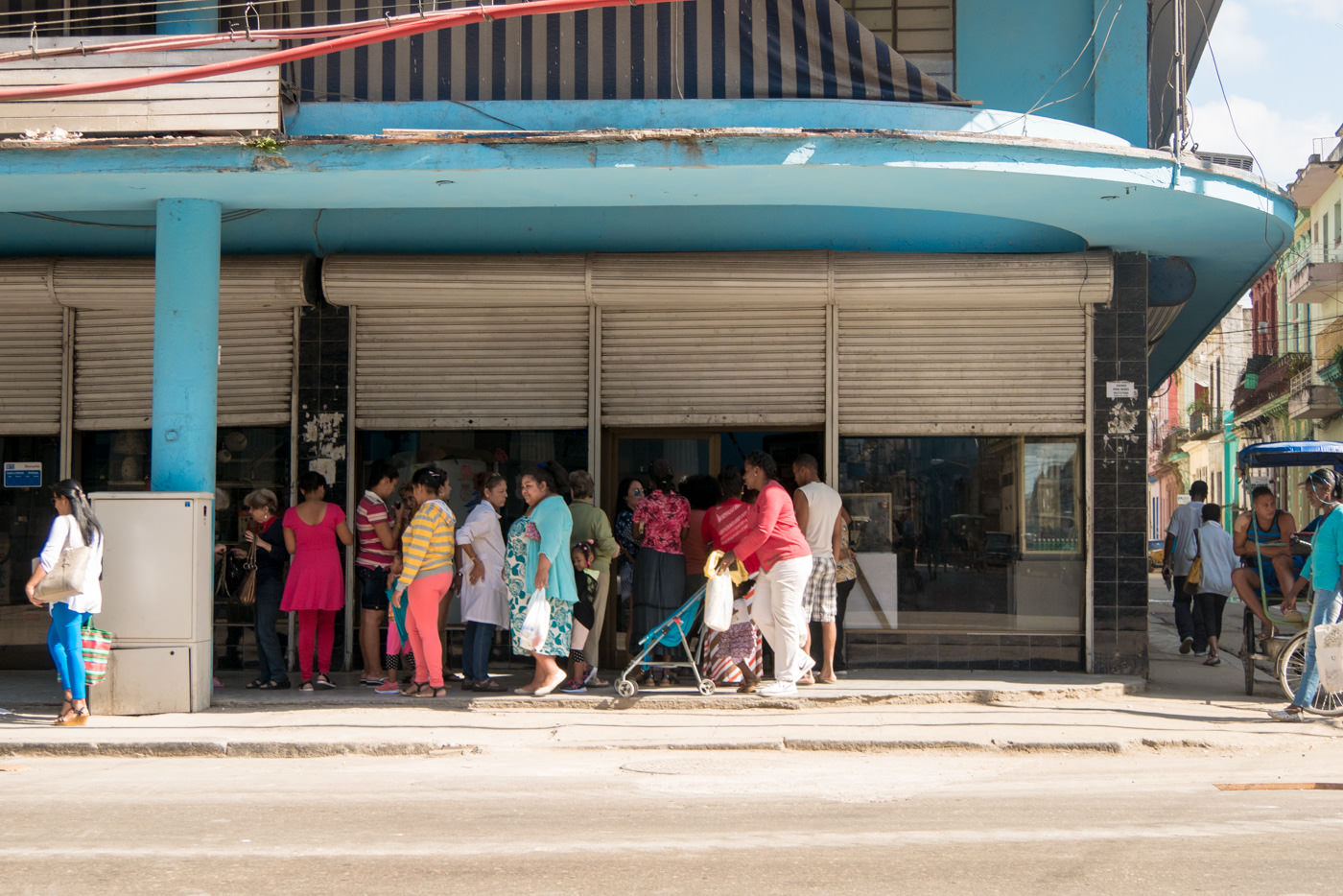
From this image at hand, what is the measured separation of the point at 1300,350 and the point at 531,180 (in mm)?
34240

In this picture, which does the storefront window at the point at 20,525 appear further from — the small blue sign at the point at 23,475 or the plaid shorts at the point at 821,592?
the plaid shorts at the point at 821,592

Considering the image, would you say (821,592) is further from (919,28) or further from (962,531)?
(919,28)

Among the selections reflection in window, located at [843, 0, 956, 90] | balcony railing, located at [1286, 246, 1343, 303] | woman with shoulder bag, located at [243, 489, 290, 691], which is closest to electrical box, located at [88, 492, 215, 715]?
woman with shoulder bag, located at [243, 489, 290, 691]

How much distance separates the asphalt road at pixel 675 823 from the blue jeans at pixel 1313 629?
40.0 inches

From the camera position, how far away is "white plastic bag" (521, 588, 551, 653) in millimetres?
9227

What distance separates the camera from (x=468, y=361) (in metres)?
11.4

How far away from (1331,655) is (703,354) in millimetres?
5353

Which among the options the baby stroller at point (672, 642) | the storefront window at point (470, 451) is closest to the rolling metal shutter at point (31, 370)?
the storefront window at point (470, 451)

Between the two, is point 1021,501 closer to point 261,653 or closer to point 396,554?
point 396,554

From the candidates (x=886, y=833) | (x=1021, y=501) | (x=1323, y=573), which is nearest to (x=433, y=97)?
(x=1021, y=501)

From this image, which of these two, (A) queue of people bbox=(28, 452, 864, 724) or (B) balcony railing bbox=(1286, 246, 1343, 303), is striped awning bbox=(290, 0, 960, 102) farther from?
(B) balcony railing bbox=(1286, 246, 1343, 303)

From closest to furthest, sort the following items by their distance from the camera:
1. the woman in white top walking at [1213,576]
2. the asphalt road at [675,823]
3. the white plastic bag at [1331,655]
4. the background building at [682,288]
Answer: the asphalt road at [675,823]
the white plastic bag at [1331,655]
the background building at [682,288]
the woman in white top walking at [1213,576]

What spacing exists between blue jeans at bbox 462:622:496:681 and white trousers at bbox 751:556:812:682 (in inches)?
83.3

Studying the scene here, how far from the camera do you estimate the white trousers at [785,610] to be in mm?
9469
